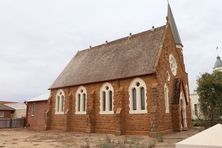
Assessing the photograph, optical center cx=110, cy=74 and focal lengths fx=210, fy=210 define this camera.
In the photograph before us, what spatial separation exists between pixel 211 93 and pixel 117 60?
12260 millimetres

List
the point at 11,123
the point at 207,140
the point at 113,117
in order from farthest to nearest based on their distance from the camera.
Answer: the point at 11,123 → the point at 113,117 → the point at 207,140

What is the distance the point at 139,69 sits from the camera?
22.1 metres

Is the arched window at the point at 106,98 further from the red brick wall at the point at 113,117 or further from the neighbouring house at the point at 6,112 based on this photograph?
the neighbouring house at the point at 6,112

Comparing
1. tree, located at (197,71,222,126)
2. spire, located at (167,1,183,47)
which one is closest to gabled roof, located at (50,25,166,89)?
spire, located at (167,1,183,47)

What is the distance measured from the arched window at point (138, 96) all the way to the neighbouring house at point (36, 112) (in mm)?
18187

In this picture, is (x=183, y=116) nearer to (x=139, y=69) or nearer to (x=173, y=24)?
(x=139, y=69)

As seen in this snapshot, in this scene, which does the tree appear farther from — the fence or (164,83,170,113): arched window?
the fence

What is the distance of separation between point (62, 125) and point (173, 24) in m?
22.8

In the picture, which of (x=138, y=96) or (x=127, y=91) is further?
(x=127, y=91)

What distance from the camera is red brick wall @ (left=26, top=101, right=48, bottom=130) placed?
34.9m

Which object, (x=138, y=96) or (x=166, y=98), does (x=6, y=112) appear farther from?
(x=166, y=98)

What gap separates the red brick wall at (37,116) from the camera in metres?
34.9

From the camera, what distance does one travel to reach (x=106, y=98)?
24125mm

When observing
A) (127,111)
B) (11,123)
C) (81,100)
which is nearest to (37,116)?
(11,123)
